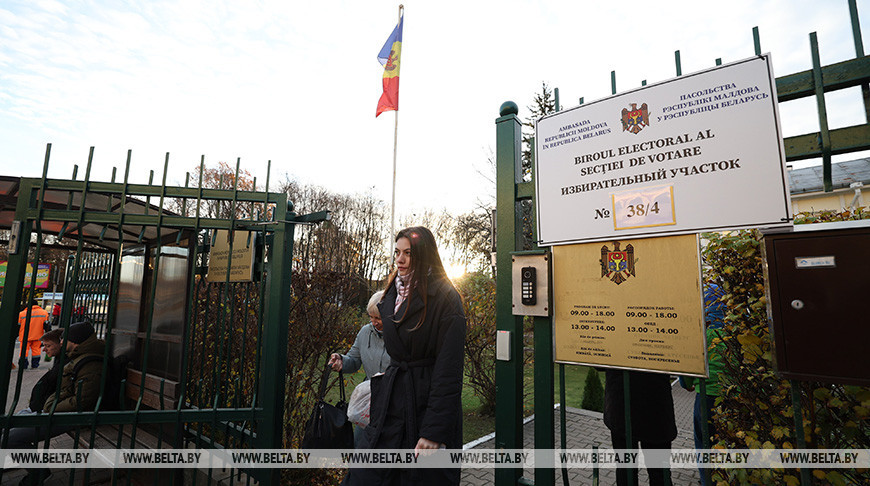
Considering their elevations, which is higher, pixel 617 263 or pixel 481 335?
pixel 617 263

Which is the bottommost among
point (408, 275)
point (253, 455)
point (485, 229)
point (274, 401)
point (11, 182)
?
point (253, 455)

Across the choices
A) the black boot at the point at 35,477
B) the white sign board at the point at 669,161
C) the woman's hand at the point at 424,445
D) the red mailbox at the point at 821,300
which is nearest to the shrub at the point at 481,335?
the woman's hand at the point at 424,445

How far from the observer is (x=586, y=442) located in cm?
509

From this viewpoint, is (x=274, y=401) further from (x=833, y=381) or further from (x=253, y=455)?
(x=833, y=381)

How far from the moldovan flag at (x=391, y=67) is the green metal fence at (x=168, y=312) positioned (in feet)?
26.3

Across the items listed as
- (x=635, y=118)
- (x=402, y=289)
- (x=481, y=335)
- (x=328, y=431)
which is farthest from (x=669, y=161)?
(x=481, y=335)

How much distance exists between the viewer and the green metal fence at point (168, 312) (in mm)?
2379

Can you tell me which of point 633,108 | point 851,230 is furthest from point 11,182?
point 851,230

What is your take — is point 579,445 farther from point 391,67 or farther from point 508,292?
point 391,67

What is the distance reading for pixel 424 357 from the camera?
2244 millimetres

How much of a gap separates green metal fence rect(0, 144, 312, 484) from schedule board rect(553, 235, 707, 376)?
214cm

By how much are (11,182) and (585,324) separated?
4783mm

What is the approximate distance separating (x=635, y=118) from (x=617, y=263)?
2.49 feet

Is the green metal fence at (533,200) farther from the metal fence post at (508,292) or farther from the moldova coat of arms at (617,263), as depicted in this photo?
the moldova coat of arms at (617,263)
